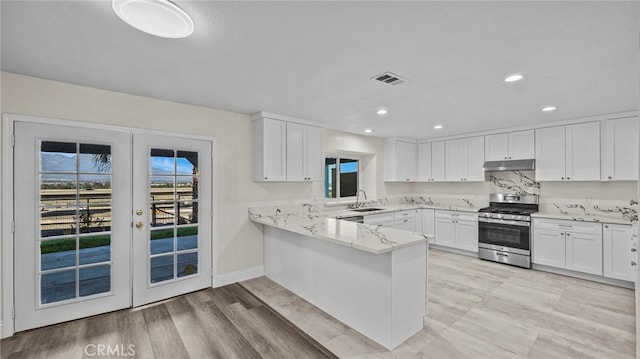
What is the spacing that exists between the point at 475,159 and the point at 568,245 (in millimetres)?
1971

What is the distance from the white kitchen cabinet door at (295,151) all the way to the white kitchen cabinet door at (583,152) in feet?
13.5

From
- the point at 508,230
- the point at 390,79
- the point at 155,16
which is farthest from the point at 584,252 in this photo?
the point at 155,16

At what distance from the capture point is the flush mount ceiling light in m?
1.47

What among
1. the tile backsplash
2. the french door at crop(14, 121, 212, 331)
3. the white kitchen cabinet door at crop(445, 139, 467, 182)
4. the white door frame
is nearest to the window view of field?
the french door at crop(14, 121, 212, 331)

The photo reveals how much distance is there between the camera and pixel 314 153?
4.30 metres

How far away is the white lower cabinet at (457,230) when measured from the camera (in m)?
5.03

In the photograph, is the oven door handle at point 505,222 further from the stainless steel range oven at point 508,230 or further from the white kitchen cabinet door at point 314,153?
the white kitchen cabinet door at point 314,153

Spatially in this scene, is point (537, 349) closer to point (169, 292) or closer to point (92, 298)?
point (169, 292)

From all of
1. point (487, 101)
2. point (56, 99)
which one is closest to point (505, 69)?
point (487, 101)

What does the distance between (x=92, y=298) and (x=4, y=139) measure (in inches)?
67.2

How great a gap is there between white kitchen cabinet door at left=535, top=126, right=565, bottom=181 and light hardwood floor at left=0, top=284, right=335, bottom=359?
454 cm

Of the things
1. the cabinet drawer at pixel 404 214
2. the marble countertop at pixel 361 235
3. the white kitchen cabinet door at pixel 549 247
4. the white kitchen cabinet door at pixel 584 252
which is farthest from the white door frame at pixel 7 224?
the white kitchen cabinet door at pixel 584 252

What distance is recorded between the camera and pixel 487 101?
325 cm

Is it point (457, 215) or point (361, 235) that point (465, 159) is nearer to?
point (457, 215)
